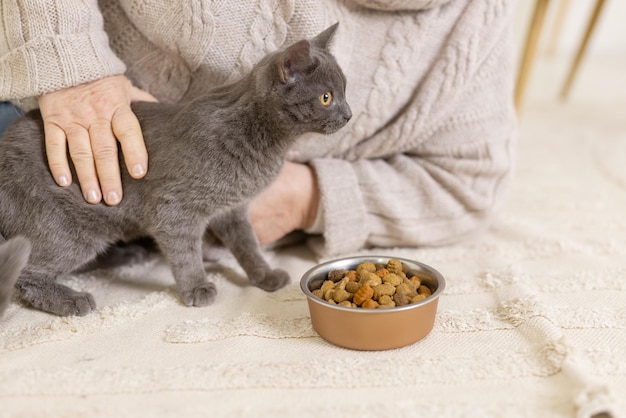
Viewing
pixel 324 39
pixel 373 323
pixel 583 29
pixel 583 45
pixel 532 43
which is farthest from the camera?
pixel 583 29

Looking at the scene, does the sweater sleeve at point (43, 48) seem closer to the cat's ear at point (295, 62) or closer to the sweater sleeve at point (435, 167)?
the cat's ear at point (295, 62)

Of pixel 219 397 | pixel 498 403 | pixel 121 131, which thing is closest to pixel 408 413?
pixel 498 403

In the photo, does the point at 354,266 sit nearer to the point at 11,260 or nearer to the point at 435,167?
the point at 435,167

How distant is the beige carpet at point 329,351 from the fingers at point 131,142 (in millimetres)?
214

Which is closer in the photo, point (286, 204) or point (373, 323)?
point (373, 323)

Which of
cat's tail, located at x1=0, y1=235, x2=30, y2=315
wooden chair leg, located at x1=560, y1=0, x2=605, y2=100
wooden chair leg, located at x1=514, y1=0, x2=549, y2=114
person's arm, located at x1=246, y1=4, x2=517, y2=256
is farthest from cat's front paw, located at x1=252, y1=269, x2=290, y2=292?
wooden chair leg, located at x1=560, y1=0, x2=605, y2=100

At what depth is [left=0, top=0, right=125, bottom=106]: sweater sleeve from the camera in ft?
3.04

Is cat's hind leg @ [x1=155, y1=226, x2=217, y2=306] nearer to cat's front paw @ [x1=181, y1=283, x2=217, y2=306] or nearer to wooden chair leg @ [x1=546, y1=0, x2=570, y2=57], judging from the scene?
cat's front paw @ [x1=181, y1=283, x2=217, y2=306]

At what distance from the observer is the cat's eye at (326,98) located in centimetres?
82

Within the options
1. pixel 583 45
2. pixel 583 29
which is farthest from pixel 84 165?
pixel 583 29

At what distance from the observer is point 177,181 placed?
34.9 inches

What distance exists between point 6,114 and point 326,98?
1.96 feet

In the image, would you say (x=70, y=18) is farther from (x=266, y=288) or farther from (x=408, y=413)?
(x=408, y=413)

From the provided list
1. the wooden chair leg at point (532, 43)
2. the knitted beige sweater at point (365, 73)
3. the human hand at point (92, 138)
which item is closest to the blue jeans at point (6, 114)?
the knitted beige sweater at point (365, 73)
